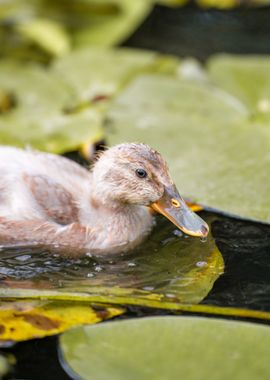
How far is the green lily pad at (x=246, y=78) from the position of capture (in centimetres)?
556

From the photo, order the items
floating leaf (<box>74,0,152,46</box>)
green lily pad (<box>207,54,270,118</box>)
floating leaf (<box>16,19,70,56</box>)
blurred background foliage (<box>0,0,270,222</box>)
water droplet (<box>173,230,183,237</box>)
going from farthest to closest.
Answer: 1. floating leaf (<box>74,0,152,46</box>)
2. floating leaf (<box>16,19,70,56</box>)
3. green lily pad (<box>207,54,270,118</box>)
4. blurred background foliage (<box>0,0,270,222</box>)
5. water droplet (<box>173,230,183,237</box>)

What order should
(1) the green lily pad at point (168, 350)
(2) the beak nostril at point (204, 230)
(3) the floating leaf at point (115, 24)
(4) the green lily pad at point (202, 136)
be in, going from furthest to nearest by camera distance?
(3) the floating leaf at point (115, 24) < (4) the green lily pad at point (202, 136) < (2) the beak nostril at point (204, 230) < (1) the green lily pad at point (168, 350)

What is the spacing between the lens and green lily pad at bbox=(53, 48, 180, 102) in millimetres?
5945

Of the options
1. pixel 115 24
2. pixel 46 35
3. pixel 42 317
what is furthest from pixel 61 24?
pixel 42 317

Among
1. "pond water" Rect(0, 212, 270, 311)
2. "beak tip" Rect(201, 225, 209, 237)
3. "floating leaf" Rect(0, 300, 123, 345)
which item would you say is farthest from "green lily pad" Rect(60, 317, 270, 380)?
"beak tip" Rect(201, 225, 209, 237)

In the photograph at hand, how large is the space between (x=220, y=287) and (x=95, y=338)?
839 millimetres

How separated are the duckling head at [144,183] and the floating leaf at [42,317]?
71cm

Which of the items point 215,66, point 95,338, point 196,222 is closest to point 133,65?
point 215,66

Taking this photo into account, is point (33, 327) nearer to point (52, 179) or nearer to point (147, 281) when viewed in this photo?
point (147, 281)

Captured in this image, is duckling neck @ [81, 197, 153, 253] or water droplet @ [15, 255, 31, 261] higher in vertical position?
→ duckling neck @ [81, 197, 153, 253]

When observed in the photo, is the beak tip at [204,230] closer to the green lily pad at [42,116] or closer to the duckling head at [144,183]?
the duckling head at [144,183]

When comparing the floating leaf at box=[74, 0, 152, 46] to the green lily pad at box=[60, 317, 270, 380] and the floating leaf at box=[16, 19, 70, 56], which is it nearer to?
the floating leaf at box=[16, 19, 70, 56]

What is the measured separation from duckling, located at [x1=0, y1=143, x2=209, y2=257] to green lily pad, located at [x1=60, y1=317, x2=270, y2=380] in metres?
0.83

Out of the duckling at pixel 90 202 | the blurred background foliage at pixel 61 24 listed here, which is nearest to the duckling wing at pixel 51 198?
the duckling at pixel 90 202
